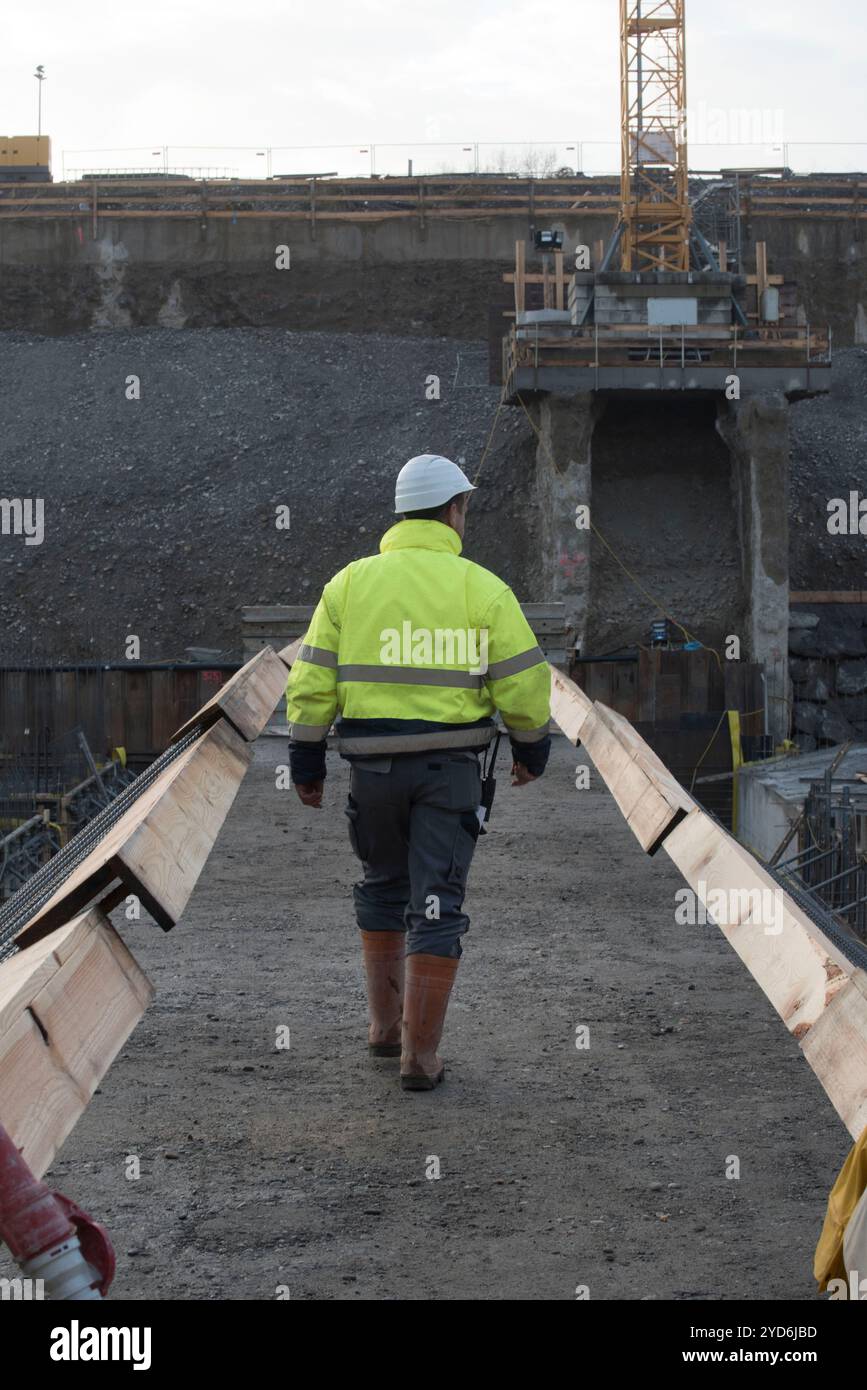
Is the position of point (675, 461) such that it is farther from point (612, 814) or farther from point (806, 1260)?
point (806, 1260)

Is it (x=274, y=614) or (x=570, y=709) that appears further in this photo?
(x=274, y=614)

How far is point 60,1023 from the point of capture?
3562 mm

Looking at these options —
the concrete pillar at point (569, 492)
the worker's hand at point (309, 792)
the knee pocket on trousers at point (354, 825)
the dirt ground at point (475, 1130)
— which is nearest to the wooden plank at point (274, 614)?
the concrete pillar at point (569, 492)

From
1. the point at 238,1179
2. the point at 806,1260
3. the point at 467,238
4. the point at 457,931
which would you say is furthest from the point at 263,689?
the point at 467,238

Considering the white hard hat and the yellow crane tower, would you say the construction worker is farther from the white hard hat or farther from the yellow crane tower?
the yellow crane tower

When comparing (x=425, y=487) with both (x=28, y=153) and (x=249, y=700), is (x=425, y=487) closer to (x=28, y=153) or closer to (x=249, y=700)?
(x=249, y=700)

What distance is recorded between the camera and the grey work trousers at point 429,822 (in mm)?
5645

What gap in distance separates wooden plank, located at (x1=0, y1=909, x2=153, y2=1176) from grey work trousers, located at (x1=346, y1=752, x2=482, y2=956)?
1634mm

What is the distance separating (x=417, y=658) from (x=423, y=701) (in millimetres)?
144

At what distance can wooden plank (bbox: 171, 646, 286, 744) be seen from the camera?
7.98m

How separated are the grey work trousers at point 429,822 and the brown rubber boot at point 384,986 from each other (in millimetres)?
A: 204

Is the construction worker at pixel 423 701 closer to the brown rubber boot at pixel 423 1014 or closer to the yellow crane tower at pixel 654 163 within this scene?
the brown rubber boot at pixel 423 1014

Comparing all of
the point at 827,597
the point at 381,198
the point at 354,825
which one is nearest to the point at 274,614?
the point at 827,597

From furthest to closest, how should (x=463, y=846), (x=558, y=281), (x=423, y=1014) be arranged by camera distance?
(x=558, y=281), (x=463, y=846), (x=423, y=1014)
